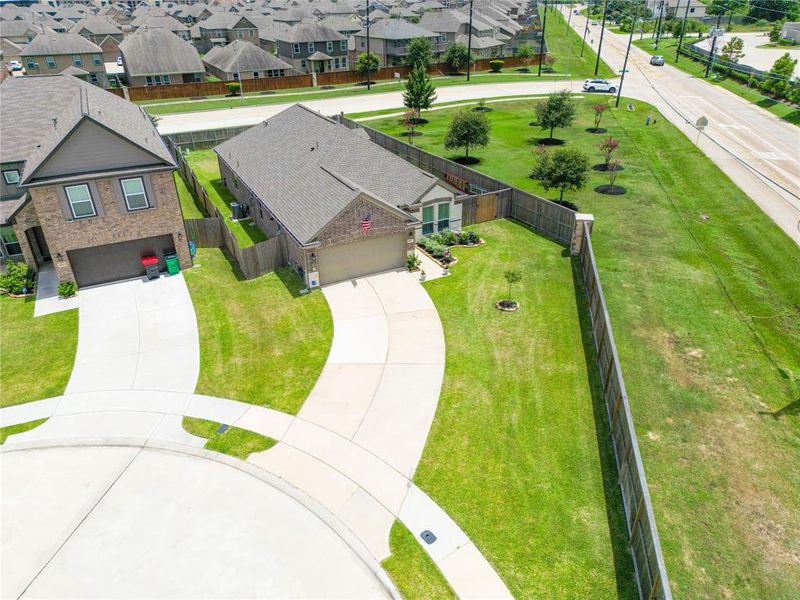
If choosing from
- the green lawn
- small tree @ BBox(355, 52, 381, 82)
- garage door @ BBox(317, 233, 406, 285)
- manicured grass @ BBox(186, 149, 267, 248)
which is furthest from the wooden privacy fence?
small tree @ BBox(355, 52, 381, 82)

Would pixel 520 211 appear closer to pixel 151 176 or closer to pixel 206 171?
pixel 151 176

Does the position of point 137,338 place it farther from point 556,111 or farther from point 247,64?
point 247,64

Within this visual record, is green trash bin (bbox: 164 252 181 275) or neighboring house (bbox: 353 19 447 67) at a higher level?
neighboring house (bbox: 353 19 447 67)

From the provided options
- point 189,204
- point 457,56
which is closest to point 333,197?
point 189,204

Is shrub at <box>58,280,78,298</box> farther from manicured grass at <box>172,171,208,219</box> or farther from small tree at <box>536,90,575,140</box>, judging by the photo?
small tree at <box>536,90,575,140</box>

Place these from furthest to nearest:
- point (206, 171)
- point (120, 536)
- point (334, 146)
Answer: point (206, 171), point (334, 146), point (120, 536)

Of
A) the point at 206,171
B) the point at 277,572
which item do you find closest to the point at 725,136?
the point at 206,171
